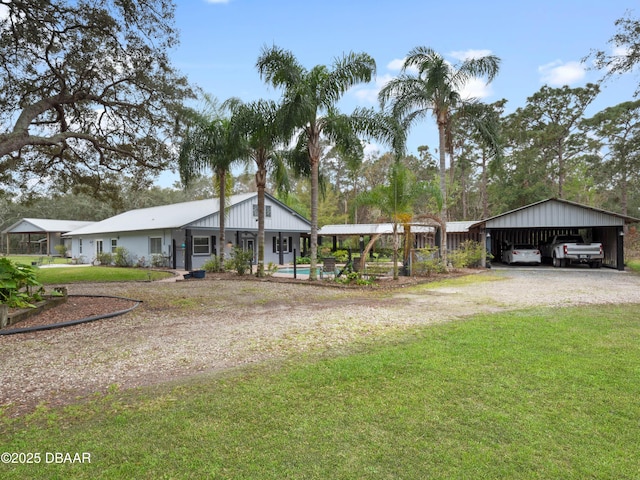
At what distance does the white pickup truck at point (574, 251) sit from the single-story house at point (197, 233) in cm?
1441

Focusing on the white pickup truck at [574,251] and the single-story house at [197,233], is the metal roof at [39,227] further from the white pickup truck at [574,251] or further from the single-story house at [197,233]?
the white pickup truck at [574,251]

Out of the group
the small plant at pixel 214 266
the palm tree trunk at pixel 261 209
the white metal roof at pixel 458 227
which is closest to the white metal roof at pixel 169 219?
the small plant at pixel 214 266

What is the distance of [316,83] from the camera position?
13461 millimetres

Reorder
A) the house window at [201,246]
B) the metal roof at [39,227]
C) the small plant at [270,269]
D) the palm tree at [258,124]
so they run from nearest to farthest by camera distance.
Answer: the palm tree at [258,124] → the small plant at [270,269] → the house window at [201,246] → the metal roof at [39,227]

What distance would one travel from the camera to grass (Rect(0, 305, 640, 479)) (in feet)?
8.56

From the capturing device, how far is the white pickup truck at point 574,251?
61.9 feet

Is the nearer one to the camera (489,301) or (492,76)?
(489,301)

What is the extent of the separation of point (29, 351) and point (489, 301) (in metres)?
9.48

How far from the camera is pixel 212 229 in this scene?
875 inches

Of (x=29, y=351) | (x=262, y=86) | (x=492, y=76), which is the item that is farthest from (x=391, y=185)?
(x=29, y=351)

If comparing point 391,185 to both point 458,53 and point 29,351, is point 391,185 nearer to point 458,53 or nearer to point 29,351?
point 458,53

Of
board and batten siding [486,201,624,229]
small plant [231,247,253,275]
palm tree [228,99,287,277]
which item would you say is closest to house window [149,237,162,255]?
small plant [231,247,253,275]

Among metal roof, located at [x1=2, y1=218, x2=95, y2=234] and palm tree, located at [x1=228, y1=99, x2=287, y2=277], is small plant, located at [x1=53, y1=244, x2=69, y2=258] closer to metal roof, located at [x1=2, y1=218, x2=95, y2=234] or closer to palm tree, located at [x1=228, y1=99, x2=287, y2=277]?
metal roof, located at [x1=2, y1=218, x2=95, y2=234]

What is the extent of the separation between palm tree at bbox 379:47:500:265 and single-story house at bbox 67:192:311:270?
31.8 feet
